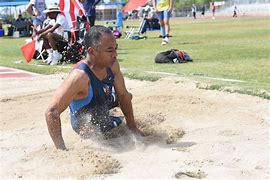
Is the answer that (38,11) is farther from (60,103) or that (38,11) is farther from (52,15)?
(60,103)

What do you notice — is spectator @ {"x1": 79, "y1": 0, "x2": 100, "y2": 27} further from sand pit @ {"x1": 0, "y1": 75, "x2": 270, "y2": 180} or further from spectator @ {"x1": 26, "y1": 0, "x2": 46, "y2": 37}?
sand pit @ {"x1": 0, "y1": 75, "x2": 270, "y2": 180}

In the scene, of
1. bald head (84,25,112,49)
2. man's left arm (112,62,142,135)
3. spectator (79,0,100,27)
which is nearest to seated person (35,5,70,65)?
spectator (79,0,100,27)

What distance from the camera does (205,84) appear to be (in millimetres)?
6250

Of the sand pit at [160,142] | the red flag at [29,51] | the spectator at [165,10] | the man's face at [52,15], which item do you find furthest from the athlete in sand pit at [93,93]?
the spectator at [165,10]

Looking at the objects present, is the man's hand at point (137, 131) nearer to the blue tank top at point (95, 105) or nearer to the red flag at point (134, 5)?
the blue tank top at point (95, 105)

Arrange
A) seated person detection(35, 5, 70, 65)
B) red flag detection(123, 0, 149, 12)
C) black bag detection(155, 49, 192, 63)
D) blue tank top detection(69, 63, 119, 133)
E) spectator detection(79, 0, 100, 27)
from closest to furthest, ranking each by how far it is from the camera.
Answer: blue tank top detection(69, 63, 119, 133) → black bag detection(155, 49, 192, 63) → seated person detection(35, 5, 70, 65) → spectator detection(79, 0, 100, 27) → red flag detection(123, 0, 149, 12)

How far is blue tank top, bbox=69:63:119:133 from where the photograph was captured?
3973mm

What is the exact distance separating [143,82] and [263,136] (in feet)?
10.0

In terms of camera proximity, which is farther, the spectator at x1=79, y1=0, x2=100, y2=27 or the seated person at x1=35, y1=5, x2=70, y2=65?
the spectator at x1=79, y1=0, x2=100, y2=27

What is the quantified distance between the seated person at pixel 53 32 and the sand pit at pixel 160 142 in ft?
13.8

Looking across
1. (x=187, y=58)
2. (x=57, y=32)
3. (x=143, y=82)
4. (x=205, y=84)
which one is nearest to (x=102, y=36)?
(x=205, y=84)

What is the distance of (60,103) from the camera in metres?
3.76

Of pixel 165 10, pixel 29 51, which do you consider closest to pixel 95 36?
pixel 29 51

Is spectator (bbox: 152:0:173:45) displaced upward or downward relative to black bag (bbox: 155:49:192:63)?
upward
